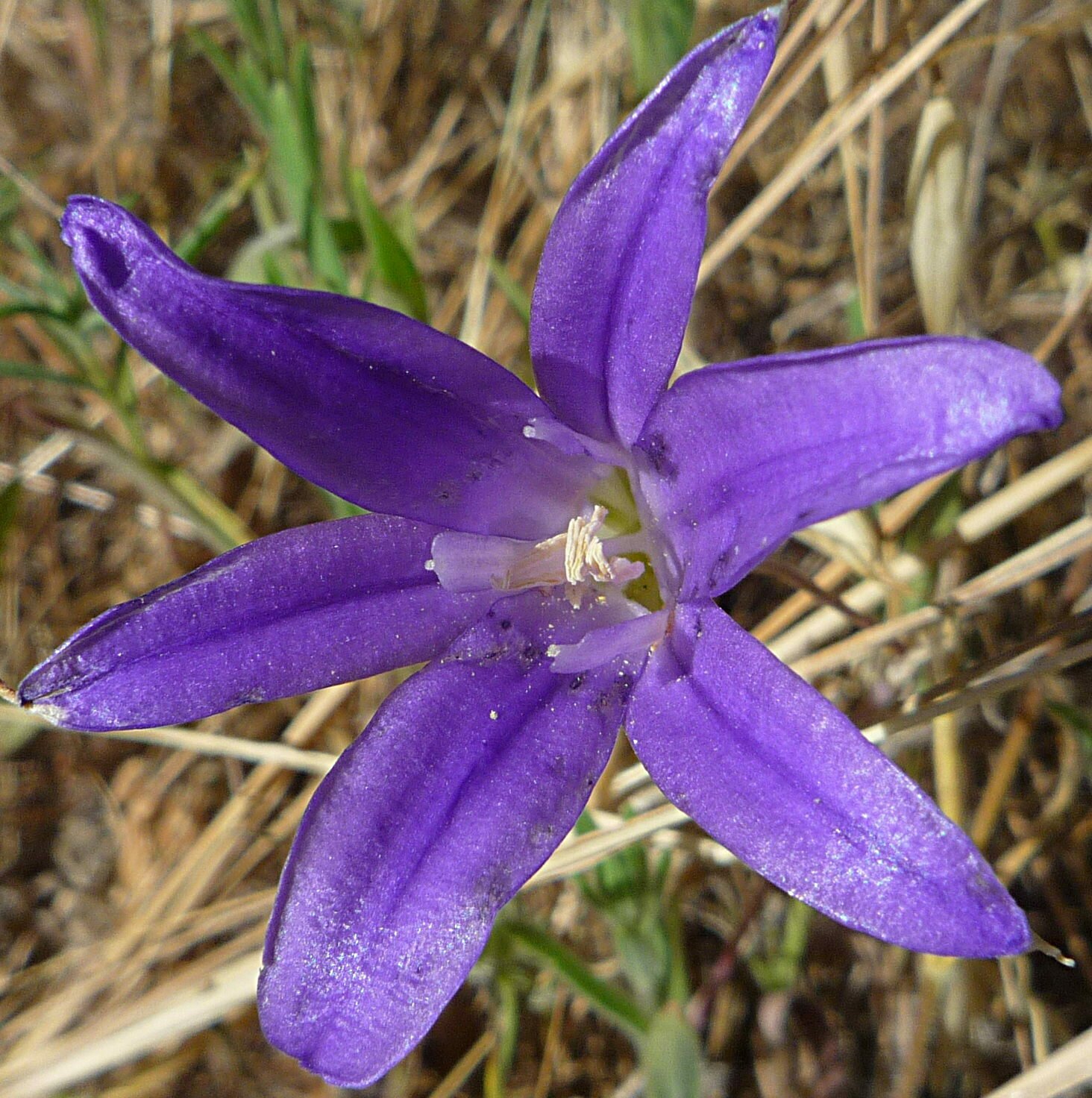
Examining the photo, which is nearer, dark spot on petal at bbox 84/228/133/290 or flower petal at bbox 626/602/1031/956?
flower petal at bbox 626/602/1031/956

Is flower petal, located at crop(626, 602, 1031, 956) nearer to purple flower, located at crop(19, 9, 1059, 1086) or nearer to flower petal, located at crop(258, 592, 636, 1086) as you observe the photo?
purple flower, located at crop(19, 9, 1059, 1086)

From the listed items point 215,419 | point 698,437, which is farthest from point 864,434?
point 215,419

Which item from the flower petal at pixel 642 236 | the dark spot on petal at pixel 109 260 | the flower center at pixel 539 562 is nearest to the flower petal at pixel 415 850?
the flower center at pixel 539 562

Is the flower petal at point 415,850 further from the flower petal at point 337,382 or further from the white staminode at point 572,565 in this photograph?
the flower petal at point 337,382

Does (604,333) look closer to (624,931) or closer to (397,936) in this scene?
(397,936)

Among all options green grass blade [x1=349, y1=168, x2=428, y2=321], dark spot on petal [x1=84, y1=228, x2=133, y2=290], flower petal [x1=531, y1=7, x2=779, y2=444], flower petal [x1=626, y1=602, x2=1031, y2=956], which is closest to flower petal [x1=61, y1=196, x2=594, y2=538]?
dark spot on petal [x1=84, y1=228, x2=133, y2=290]
